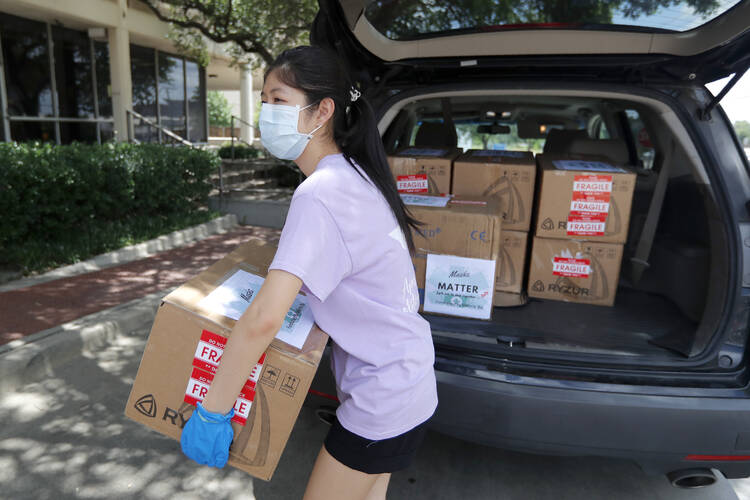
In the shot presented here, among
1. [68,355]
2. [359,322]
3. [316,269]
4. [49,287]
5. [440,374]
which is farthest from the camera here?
[49,287]

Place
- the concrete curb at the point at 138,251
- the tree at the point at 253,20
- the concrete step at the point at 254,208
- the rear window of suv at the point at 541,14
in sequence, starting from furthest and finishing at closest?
the tree at the point at 253,20 → the concrete step at the point at 254,208 → the concrete curb at the point at 138,251 → the rear window of suv at the point at 541,14

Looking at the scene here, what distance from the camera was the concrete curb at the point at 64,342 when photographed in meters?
3.23

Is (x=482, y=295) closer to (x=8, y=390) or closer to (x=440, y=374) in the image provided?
(x=440, y=374)

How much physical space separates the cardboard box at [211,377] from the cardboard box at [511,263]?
1789mm

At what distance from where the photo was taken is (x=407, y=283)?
144 cm

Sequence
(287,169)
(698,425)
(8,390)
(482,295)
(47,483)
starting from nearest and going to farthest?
(698,425) → (47,483) → (482,295) → (8,390) → (287,169)

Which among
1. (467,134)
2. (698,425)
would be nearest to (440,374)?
(698,425)

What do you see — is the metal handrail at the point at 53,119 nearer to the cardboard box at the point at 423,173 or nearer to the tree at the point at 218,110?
the cardboard box at the point at 423,173

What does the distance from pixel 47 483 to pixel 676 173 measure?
12.6 feet

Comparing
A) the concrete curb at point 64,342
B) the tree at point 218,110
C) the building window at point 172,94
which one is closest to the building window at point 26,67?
the building window at point 172,94

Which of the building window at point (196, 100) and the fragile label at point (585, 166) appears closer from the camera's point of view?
the fragile label at point (585, 166)

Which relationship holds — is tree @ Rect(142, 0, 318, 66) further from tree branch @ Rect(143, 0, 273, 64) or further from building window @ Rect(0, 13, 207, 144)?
building window @ Rect(0, 13, 207, 144)

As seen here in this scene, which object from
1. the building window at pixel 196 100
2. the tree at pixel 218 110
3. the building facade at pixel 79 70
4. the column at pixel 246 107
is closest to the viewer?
the building facade at pixel 79 70

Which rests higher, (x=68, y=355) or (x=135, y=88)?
(x=135, y=88)
